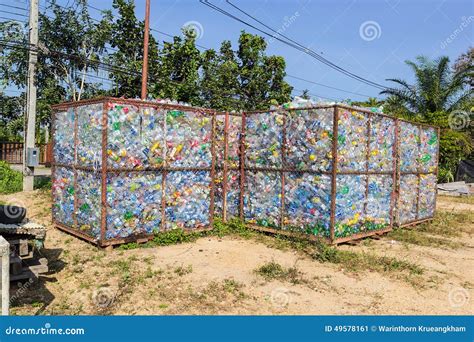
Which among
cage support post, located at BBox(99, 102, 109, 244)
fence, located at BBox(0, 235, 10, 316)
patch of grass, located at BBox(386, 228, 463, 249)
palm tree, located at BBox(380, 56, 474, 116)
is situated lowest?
patch of grass, located at BBox(386, 228, 463, 249)

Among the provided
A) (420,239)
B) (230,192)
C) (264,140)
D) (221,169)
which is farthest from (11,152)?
(420,239)

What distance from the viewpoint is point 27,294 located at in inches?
209

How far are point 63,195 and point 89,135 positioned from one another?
183 cm

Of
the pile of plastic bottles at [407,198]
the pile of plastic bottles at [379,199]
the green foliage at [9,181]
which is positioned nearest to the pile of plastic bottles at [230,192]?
the pile of plastic bottles at [379,199]

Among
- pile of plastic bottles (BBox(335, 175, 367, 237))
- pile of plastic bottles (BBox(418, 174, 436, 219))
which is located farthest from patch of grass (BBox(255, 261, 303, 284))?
pile of plastic bottles (BBox(418, 174, 436, 219))

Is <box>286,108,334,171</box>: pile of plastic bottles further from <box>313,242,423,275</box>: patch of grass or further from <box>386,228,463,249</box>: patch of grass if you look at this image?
<box>386,228,463,249</box>: patch of grass

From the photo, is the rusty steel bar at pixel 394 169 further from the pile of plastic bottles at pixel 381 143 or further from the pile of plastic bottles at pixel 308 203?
the pile of plastic bottles at pixel 308 203

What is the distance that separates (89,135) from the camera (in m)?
7.53

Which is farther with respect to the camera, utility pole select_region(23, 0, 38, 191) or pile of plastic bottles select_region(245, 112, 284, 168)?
utility pole select_region(23, 0, 38, 191)

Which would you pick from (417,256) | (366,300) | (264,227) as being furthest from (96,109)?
(417,256)

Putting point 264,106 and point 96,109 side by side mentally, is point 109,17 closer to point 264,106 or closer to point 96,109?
point 264,106

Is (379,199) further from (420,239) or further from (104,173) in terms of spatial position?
(104,173)

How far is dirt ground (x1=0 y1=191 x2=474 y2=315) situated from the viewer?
5.05 metres

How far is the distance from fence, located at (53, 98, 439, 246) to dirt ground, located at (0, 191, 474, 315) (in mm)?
584
